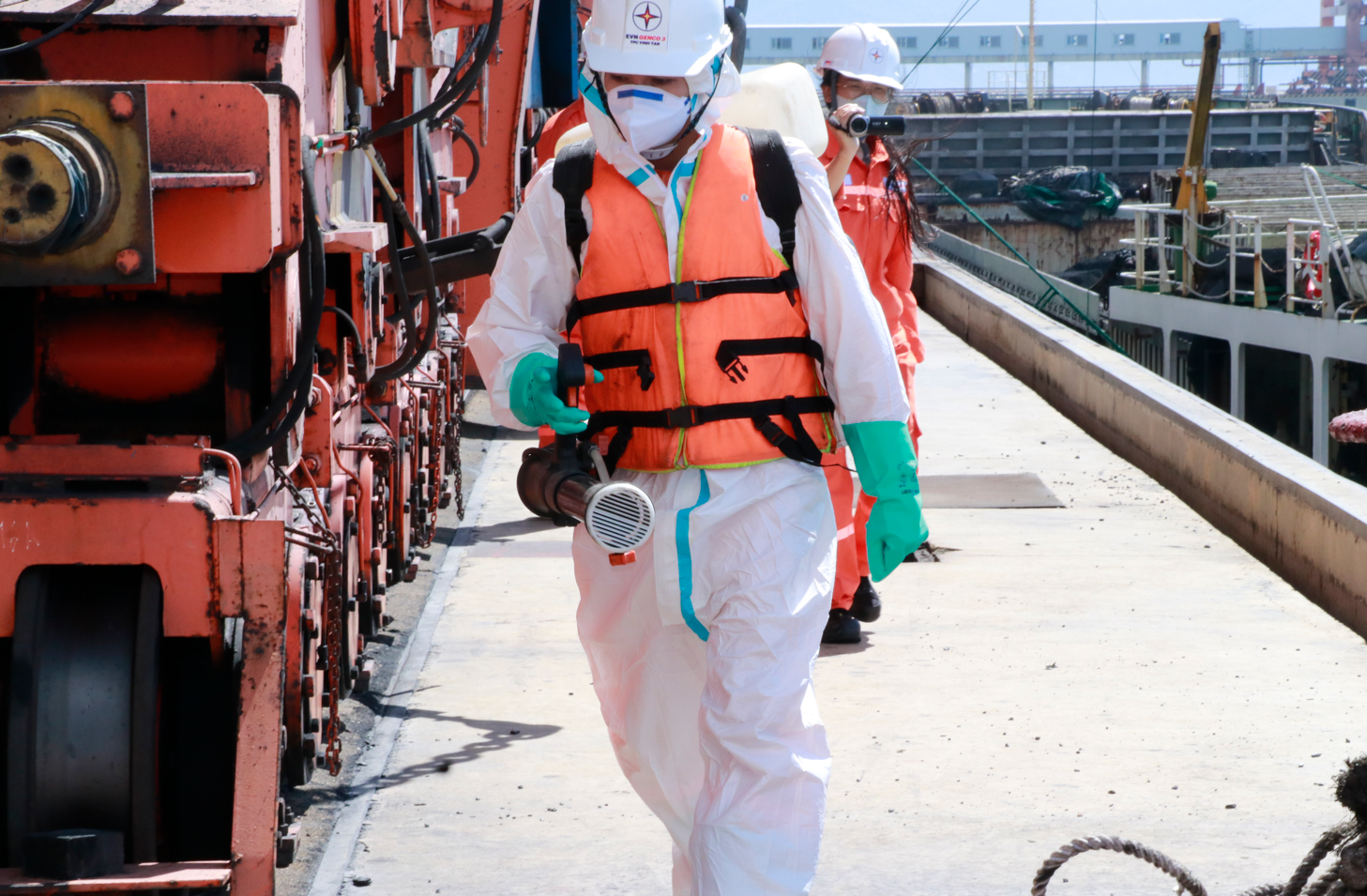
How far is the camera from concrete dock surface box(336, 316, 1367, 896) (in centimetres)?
368

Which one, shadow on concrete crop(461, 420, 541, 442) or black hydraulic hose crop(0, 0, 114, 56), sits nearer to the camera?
black hydraulic hose crop(0, 0, 114, 56)

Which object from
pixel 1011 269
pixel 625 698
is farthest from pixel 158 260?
pixel 1011 269

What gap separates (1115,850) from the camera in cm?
321

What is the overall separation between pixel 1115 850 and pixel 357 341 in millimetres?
2317

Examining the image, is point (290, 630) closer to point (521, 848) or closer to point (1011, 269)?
point (521, 848)

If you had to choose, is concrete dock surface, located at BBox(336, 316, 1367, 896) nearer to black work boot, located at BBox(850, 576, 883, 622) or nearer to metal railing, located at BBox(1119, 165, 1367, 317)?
black work boot, located at BBox(850, 576, 883, 622)

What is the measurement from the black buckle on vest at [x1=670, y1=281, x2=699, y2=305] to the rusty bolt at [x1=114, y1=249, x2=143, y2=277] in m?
0.94

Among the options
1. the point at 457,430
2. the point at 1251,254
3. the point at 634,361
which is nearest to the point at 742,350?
the point at 634,361

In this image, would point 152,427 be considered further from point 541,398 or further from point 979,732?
point 979,732

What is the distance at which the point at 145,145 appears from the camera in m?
2.56

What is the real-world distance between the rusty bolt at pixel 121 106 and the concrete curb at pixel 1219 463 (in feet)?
14.2

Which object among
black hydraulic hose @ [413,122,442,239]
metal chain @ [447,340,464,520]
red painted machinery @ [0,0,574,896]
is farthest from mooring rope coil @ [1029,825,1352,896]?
metal chain @ [447,340,464,520]

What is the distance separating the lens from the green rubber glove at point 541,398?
3.05m

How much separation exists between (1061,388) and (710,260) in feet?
28.3
